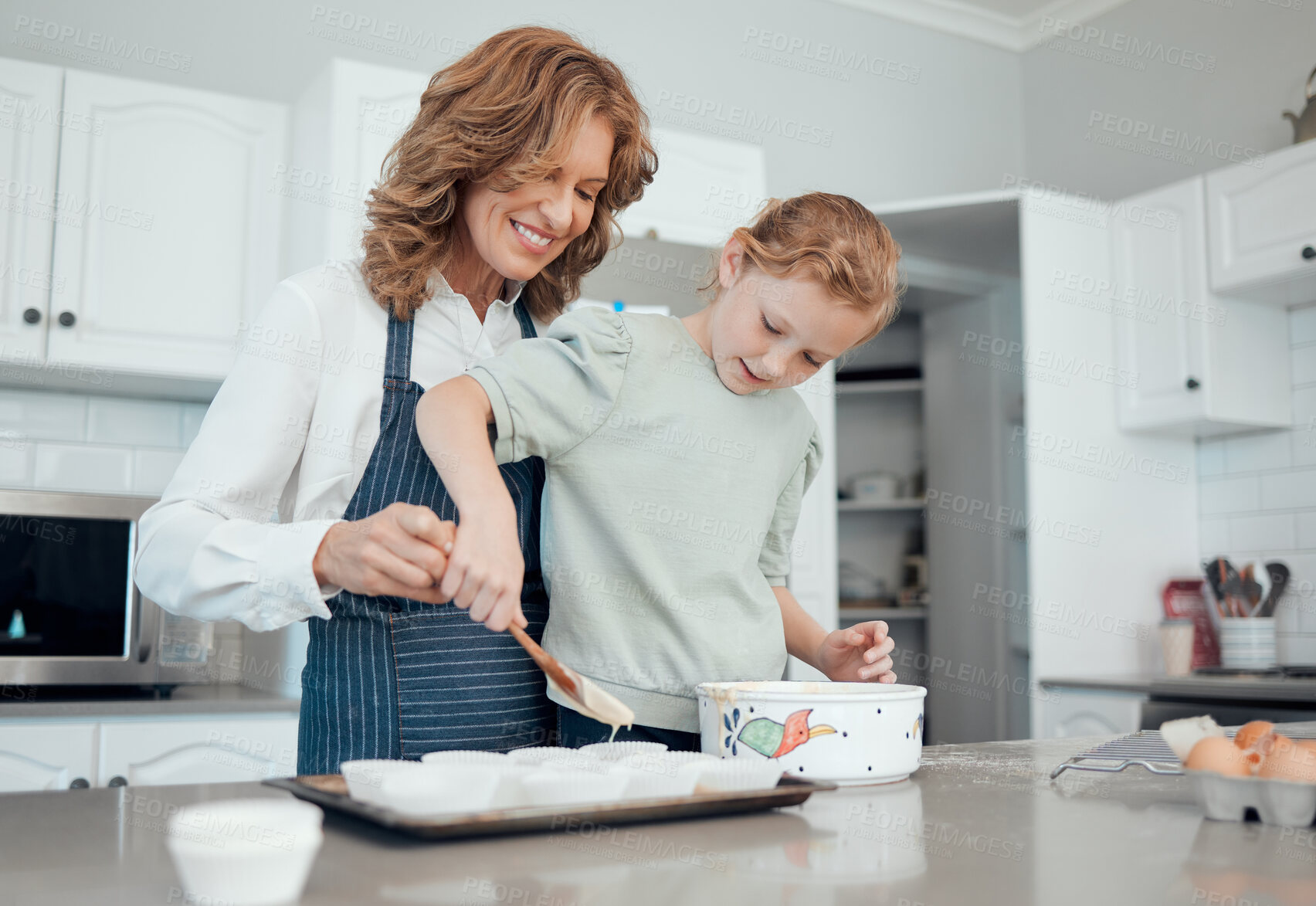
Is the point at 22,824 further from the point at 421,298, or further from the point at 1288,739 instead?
the point at 1288,739

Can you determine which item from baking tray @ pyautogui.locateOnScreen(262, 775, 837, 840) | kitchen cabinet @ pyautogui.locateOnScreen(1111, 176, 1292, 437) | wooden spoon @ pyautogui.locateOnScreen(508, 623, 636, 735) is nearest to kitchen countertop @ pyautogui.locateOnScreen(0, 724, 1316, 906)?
baking tray @ pyautogui.locateOnScreen(262, 775, 837, 840)

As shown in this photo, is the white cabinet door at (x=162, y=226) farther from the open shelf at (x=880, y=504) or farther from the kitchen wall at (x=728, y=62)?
the open shelf at (x=880, y=504)

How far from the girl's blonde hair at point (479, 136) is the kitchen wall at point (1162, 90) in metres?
2.25

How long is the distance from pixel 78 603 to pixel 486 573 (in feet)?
6.29

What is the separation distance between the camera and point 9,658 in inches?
89.0

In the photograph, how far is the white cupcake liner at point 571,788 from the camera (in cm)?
67

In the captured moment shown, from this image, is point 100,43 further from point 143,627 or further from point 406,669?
point 406,669

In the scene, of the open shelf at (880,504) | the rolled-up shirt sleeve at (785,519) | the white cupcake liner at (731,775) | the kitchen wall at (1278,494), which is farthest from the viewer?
the open shelf at (880,504)

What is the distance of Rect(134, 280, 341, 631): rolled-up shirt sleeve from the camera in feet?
2.90

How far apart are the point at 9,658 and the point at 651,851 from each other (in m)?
2.08

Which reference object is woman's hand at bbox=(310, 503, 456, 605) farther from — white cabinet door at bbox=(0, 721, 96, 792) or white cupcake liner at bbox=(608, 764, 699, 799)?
white cabinet door at bbox=(0, 721, 96, 792)

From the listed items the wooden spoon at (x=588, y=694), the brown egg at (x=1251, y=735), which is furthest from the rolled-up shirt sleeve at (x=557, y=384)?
the brown egg at (x=1251, y=735)

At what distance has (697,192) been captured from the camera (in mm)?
2777

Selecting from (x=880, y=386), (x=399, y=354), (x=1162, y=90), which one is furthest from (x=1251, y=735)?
(x=880, y=386)
